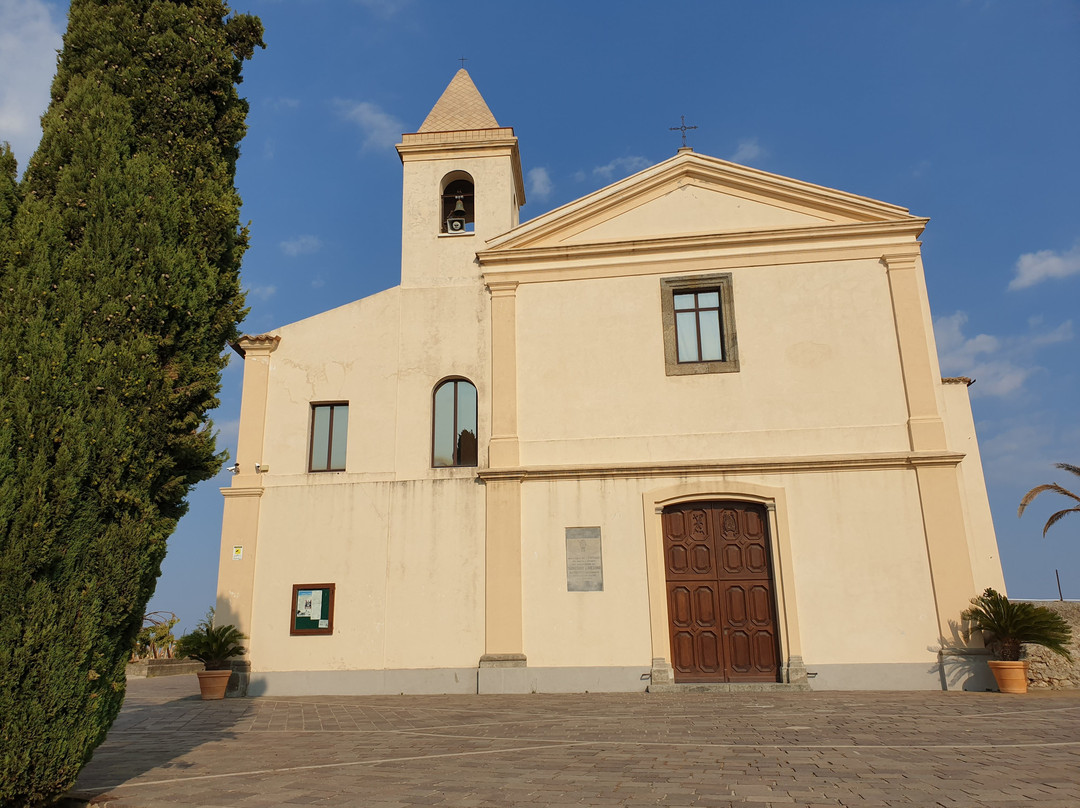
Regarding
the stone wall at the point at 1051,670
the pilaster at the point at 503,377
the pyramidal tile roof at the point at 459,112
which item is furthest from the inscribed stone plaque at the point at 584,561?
the pyramidal tile roof at the point at 459,112

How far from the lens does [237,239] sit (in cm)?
721

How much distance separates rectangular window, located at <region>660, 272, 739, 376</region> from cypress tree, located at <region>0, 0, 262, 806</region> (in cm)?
841

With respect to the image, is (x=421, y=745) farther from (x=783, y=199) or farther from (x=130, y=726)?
(x=783, y=199)

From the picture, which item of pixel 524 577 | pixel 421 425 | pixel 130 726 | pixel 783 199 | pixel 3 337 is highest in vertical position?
pixel 783 199

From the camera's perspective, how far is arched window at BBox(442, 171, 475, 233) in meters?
15.5

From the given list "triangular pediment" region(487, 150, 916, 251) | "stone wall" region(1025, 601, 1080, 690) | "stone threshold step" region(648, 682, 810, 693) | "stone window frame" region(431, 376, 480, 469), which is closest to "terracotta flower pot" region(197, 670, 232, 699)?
"stone window frame" region(431, 376, 480, 469)

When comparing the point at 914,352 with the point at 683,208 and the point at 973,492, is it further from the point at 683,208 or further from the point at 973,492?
the point at 683,208

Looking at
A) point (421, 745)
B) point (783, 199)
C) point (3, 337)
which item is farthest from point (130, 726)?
point (783, 199)

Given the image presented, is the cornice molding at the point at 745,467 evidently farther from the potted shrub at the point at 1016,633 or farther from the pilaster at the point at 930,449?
the potted shrub at the point at 1016,633

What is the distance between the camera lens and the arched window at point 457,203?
15.5 meters

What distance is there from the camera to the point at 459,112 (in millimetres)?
16562

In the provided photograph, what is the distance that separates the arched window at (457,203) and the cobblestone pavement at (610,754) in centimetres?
921

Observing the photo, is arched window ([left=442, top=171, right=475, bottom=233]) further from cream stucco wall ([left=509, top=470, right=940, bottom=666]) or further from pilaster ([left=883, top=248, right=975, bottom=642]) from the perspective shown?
pilaster ([left=883, top=248, right=975, bottom=642])

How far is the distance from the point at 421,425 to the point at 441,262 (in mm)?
3364
